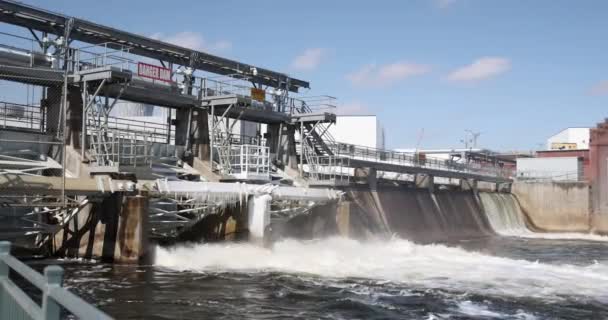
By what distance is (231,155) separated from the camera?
3119 cm

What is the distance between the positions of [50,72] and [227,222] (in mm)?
9600

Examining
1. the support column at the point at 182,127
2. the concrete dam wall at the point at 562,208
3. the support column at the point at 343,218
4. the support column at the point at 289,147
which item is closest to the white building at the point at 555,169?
the concrete dam wall at the point at 562,208

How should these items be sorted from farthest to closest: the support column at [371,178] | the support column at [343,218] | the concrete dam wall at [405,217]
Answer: the support column at [371,178]
the support column at [343,218]
the concrete dam wall at [405,217]

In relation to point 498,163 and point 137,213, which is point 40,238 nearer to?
point 137,213

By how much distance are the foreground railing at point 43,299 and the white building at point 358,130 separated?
194ft

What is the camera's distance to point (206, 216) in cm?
2762

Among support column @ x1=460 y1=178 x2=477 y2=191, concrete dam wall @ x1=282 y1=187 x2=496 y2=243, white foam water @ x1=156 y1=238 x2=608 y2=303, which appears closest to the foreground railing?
white foam water @ x1=156 y1=238 x2=608 y2=303

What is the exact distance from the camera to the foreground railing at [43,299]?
133 inches

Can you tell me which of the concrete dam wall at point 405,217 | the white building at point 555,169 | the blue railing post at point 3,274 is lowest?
the concrete dam wall at point 405,217

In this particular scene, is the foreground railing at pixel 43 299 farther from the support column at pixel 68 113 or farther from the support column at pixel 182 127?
the support column at pixel 182 127

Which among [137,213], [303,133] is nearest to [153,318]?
[137,213]

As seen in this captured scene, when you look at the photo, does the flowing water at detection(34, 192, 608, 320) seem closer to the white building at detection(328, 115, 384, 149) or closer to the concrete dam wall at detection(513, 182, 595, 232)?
the concrete dam wall at detection(513, 182, 595, 232)

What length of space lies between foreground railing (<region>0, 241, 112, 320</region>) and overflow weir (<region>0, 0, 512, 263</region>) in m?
16.0

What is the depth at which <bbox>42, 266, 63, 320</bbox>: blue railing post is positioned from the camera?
378 centimetres
